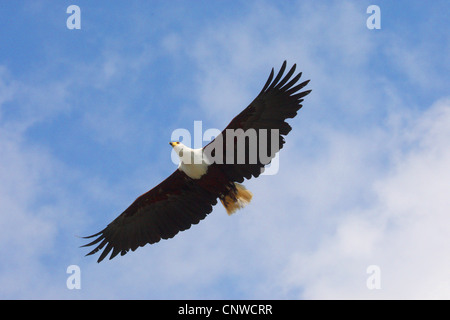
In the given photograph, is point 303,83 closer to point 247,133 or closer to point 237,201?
point 247,133

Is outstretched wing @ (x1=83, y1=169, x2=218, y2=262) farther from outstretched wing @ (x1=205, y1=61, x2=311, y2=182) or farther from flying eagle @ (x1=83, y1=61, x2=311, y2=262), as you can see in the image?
outstretched wing @ (x1=205, y1=61, x2=311, y2=182)

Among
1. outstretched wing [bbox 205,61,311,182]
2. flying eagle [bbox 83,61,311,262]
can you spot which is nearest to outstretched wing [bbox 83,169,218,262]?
flying eagle [bbox 83,61,311,262]

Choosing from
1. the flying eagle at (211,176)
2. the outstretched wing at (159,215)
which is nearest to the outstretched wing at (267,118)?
the flying eagle at (211,176)

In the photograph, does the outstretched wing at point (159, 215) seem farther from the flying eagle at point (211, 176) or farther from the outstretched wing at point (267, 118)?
the outstretched wing at point (267, 118)

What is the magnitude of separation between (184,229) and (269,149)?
2.77 metres

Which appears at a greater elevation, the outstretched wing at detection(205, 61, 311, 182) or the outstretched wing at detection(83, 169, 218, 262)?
the outstretched wing at detection(205, 61, 311, 182)

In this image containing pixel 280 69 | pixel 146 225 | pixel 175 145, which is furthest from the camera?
pixel 146 225

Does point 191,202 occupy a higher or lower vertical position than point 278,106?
lower

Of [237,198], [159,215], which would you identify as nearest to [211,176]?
[237,198]

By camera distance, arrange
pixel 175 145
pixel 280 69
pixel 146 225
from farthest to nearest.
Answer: pixel 146 225, pixel 175 145, pixel 280 69

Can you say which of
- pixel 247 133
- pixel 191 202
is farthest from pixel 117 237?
pixel 247 133

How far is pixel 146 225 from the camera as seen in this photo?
15.4m

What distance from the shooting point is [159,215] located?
50.0 ft

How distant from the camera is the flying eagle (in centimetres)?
1355
